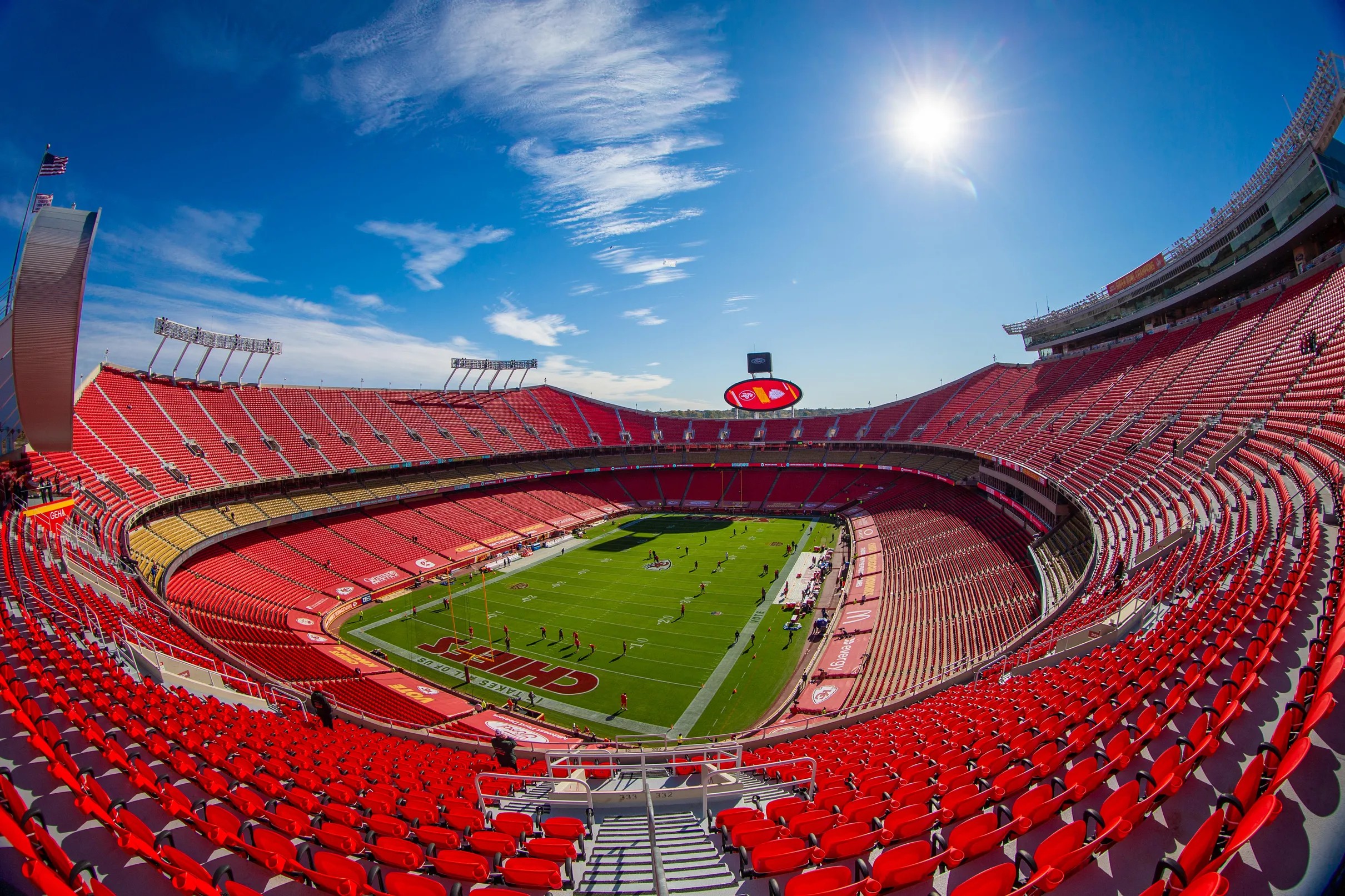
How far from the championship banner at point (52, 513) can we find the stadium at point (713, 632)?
234 mm

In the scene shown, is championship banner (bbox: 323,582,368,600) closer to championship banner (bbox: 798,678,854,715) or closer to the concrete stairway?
championship banner (bbox: 798,678,854,715)

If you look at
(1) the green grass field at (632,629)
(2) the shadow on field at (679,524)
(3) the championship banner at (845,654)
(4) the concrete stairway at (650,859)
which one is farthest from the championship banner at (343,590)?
(4) the concrete stairway at (650,859)

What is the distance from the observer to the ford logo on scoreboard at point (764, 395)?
190ft

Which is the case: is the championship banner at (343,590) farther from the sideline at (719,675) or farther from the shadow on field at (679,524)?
the sideline at (719,675)

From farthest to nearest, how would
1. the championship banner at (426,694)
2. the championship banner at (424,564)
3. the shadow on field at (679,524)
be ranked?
1. the shadow on field at (679,524)
2. the championship banner at (424,564)
3. the championship banner at (426,694)

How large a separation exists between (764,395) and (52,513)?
168 feet

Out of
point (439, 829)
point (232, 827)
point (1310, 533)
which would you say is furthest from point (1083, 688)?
point (232, 827)

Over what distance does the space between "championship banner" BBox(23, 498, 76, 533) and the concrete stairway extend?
23141mm

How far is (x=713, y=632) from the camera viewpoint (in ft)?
83.9

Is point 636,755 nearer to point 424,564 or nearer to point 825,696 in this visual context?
point 825,696

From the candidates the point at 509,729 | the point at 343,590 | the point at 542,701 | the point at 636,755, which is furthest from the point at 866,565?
the point at 343,590

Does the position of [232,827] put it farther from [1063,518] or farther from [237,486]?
[237,486]

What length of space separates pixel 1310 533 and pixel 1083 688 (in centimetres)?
610

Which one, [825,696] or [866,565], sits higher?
[866,565]
